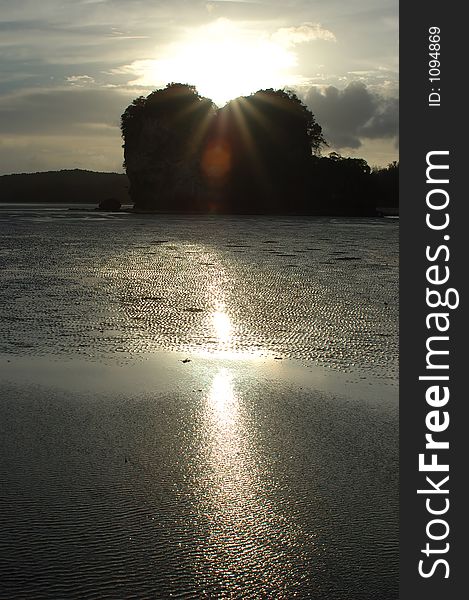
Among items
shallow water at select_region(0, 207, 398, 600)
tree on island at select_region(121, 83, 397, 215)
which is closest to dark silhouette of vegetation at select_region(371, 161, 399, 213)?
tree on island at select_region(121, 83, 397, 215)

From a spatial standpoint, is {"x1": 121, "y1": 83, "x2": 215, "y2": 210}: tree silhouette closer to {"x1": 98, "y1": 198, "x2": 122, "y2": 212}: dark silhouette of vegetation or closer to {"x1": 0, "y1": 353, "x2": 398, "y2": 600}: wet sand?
{"x1": 98, "y1": 198, "x2": 122, "y2": 212}: dark silhouette of vegetation

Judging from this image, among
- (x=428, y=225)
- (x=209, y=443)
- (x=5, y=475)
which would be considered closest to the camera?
(x=428, y=225)

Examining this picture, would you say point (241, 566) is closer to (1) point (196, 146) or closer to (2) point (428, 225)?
(2) point (428, 225)

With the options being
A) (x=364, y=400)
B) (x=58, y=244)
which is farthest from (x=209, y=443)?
(x=58, y=244)

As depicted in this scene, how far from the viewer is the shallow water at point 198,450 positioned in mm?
3818

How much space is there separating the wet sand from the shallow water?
0.01 metres

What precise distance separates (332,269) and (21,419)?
14.0 meters

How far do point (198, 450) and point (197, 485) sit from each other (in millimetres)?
693

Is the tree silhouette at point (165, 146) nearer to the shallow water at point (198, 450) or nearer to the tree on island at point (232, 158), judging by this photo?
the tree on island at point (232, 158)

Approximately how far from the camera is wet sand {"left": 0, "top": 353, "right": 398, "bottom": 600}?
375 cm

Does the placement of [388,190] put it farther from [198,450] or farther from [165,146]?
[198,450]

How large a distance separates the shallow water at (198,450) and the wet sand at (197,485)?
0.01 m

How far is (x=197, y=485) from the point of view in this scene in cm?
490

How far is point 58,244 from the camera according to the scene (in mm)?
28156
